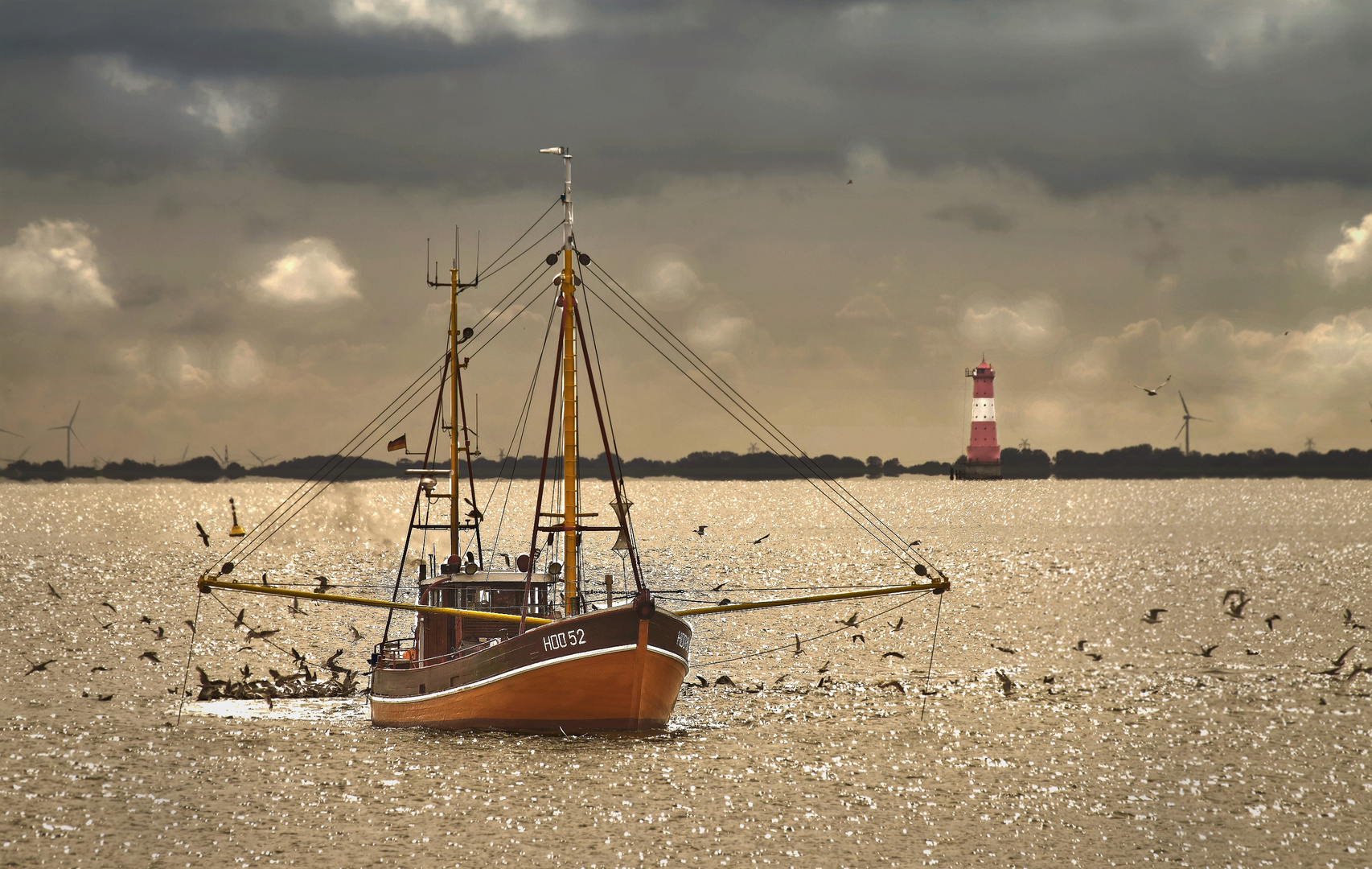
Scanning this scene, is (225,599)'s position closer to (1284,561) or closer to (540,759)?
(540,759)

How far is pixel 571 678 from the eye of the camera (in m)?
31.8

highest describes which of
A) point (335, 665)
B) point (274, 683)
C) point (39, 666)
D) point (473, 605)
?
point (473, 605)

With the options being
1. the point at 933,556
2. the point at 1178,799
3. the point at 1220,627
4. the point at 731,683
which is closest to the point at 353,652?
the point at 731,683

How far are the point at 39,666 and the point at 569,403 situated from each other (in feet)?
74.0

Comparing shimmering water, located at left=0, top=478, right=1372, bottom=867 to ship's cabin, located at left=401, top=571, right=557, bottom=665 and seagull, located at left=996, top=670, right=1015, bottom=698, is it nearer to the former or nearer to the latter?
seagull, located at left=996, top=670, right=1015, bottom=698

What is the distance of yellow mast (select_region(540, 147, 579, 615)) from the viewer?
107 ft

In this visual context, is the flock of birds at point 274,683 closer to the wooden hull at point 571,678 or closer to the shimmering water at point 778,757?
the shimmering water at point 778,757

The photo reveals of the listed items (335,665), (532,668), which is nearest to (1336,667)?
(532,668)

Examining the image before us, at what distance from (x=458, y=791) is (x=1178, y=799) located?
15653 millimetres

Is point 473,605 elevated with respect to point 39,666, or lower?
elevated

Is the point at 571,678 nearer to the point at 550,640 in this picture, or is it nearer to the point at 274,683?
the point at 550,640

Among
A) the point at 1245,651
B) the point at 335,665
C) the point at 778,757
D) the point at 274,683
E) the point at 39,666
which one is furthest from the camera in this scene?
the point at 1245,651

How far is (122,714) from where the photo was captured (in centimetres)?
3741

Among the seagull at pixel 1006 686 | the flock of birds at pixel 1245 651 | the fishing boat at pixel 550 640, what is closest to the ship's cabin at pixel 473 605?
the fishing boat at pixel 550 640
